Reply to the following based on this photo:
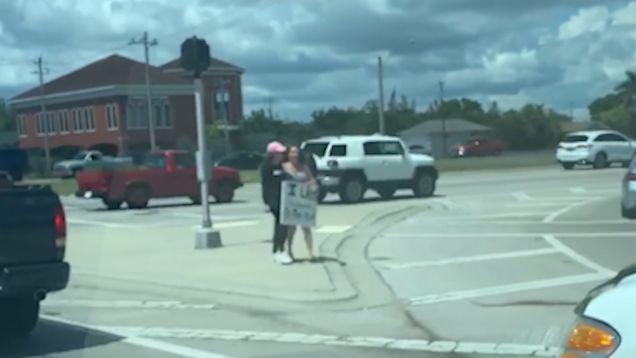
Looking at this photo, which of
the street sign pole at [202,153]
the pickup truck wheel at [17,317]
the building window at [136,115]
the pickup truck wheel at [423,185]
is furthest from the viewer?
the building window at [136,115]

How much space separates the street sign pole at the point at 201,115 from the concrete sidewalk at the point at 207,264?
0.83ft

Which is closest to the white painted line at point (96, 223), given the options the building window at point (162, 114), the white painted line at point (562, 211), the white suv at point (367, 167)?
the white suv at point (367, 167)

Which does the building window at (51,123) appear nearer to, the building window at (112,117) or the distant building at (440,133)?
the building window at (112,117)

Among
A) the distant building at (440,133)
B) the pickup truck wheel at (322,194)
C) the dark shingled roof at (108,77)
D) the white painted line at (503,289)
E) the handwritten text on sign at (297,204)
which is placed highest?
the dark shingled roof at (108,77)

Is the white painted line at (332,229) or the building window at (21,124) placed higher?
the building window at (21,124)

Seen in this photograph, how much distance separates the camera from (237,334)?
10617 millimetres

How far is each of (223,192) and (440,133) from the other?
229 feet

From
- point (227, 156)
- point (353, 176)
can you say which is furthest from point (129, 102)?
point (353, 176)

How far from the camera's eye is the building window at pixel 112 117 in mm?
61906

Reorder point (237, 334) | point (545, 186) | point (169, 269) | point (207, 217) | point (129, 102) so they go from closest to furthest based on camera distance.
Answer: point (237, 334)
point (169, 269)
point (207, 217)
point (545, 186)
point (129, 102)

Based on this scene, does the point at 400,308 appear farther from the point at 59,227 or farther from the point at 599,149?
the point at 599,149

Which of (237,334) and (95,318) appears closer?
(237,334)

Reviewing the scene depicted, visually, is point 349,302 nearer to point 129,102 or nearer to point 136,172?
point 136,172

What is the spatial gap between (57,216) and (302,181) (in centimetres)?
635
